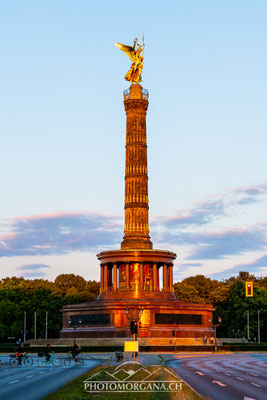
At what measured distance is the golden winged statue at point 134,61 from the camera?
104m

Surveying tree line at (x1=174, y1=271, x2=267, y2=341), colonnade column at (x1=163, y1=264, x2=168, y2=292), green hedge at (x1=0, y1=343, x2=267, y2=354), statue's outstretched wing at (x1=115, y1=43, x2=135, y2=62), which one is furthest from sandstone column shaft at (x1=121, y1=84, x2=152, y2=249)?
tree line at (x1=174, y1=271, x2=267, y2=341)

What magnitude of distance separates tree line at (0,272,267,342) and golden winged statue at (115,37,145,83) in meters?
45.6

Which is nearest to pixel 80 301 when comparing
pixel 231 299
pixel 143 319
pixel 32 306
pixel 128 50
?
pixel 32 306

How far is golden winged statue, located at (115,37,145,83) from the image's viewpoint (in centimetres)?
10400

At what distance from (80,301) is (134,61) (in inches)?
1955

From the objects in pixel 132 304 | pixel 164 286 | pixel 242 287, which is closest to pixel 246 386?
pixel 132 304

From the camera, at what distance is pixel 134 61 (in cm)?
10475

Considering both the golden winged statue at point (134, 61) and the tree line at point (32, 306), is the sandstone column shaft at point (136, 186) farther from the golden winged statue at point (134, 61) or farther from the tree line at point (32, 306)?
the tree line at point (32, 306)

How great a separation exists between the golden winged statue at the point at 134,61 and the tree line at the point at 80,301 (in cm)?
4558

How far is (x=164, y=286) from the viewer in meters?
94.7

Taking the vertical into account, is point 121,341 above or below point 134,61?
below

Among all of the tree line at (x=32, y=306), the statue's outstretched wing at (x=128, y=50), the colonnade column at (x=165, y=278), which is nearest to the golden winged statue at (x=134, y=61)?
the statue's outstretched wing at (x=128, y=50)

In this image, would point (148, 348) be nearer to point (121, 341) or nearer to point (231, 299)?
point (121, 341)

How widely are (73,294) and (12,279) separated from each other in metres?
23.0
